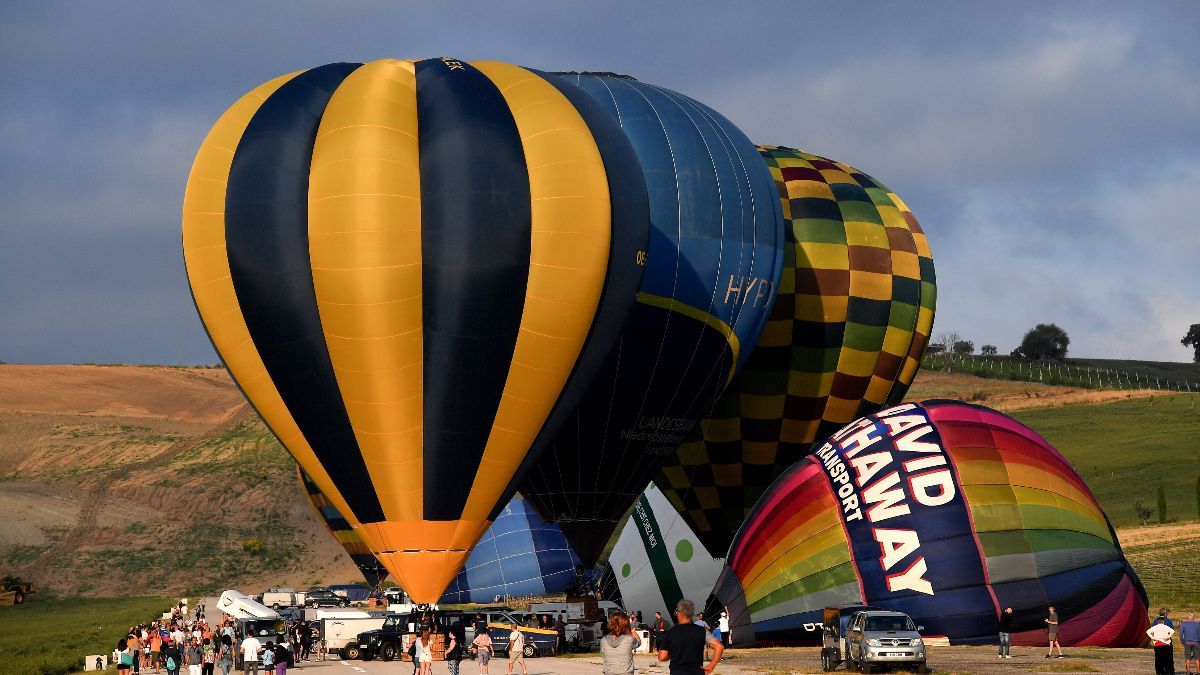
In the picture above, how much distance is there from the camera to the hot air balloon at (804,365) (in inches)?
1564

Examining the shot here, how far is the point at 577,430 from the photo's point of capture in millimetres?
33625

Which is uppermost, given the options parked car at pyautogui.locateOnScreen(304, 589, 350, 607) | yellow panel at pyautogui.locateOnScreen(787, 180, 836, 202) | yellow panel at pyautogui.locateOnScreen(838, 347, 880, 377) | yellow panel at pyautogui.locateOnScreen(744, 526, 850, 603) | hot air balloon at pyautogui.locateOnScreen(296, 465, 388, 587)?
yellow panel at pyautogui.locateOnScreen(787, 180, 836, 202)

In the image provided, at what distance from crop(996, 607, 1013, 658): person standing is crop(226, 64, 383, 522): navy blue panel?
11.5 meters

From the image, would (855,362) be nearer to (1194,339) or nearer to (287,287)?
(287,287)

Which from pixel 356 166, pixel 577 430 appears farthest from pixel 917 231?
pixel 356 166

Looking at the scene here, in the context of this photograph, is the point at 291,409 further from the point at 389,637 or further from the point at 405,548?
the point at 389,637

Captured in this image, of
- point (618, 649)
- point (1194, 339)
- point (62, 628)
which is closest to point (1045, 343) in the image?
point (1194, 339)

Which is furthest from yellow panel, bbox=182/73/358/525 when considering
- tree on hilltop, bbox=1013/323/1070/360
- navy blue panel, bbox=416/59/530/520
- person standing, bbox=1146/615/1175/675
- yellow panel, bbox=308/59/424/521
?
tree on hilltop, bbox=1013/323/1070/360

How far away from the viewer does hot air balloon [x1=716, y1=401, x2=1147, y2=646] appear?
28266mm

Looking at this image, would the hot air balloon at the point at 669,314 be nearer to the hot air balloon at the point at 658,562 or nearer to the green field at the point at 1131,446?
the hot air balloon at the point at 658,562

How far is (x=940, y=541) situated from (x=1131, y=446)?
68694mm

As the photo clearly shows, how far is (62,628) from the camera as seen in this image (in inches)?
2413

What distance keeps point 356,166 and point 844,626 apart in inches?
471

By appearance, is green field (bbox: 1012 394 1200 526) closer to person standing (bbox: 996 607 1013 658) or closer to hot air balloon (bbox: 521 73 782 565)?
hot air balloon (bbox: 521 73 782 565)
